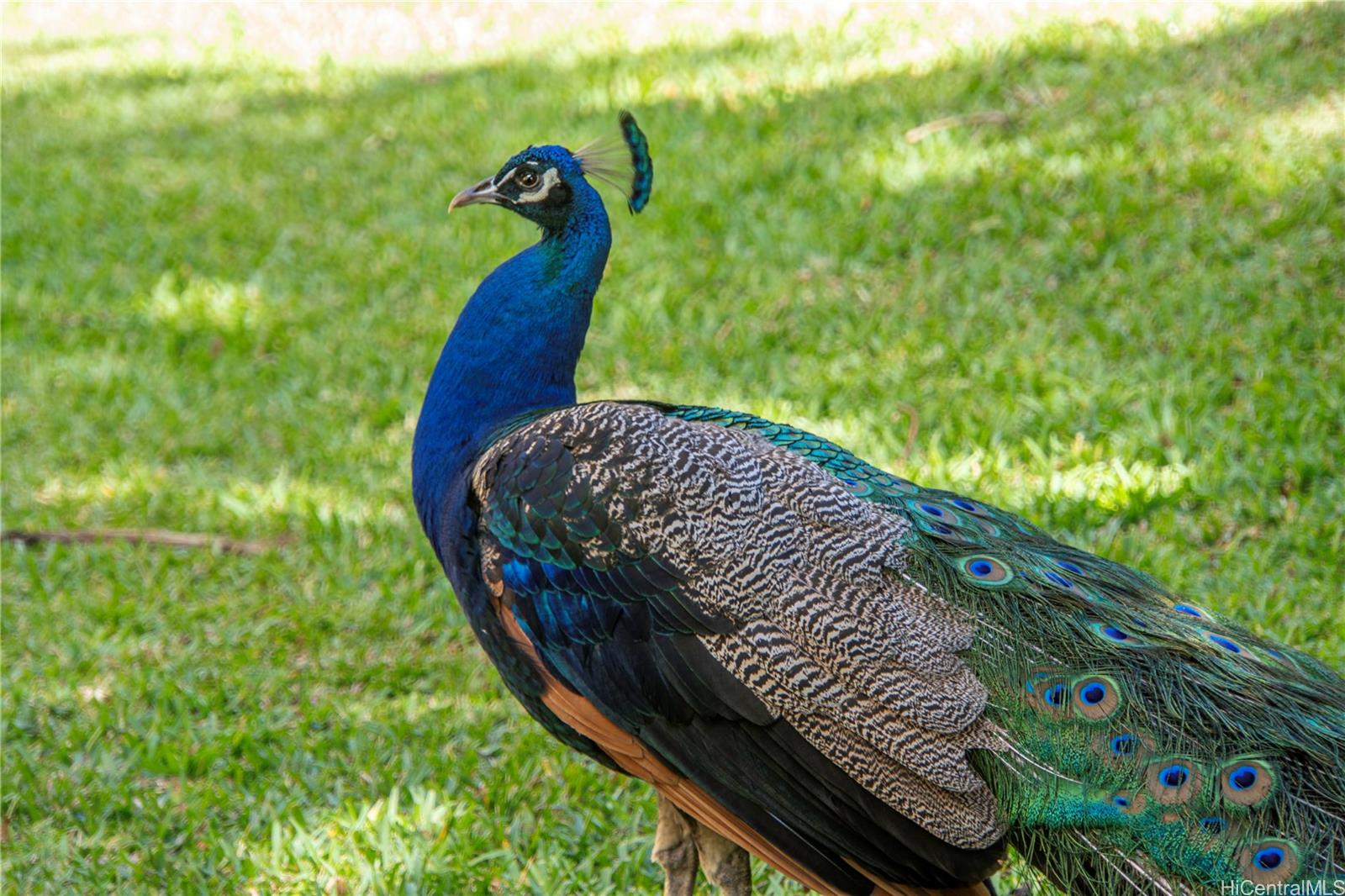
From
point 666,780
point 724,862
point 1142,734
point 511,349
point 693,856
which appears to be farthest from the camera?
point 511,349

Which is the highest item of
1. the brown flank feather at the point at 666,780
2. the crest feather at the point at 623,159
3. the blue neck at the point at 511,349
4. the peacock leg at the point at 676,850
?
the crest feather at the point at 623,159

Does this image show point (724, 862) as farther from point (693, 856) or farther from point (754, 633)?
point (754, 633)

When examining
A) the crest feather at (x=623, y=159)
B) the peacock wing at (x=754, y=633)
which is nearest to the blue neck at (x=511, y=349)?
the crest feather at (x=623, y=159)

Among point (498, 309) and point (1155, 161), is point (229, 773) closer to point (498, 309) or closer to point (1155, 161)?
point (498, 309)

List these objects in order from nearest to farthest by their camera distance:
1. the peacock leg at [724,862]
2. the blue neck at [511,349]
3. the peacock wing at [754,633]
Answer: the peacock wing at [754,633] → the peacock leg at [724,862] → the blue neck at [511,349]

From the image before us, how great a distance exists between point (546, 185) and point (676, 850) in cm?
142

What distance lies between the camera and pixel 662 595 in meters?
2.40

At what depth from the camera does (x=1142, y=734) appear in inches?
83.5

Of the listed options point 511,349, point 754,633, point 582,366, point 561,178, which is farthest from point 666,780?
point 582,366

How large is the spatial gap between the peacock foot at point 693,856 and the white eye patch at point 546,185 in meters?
1.30

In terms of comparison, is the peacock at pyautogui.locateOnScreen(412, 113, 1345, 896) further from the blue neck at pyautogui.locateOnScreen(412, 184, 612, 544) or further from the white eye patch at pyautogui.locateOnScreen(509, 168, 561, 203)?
the white eye patch at pyautogui.locateOnScreen(509, 168, 561, 203)

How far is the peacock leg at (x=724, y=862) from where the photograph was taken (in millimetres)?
2604

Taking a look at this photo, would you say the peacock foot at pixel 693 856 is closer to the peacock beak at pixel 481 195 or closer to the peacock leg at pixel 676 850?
the peacock leg at pixel 676 850

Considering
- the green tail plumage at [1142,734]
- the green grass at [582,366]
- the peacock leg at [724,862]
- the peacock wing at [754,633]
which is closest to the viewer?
the green tail plumage at [1142,734]
